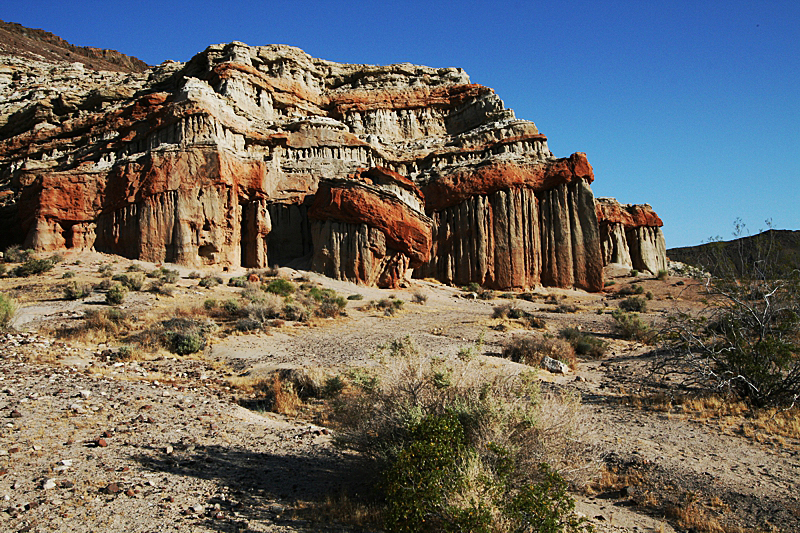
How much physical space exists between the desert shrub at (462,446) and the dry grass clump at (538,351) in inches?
281

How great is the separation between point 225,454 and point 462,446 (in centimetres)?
334

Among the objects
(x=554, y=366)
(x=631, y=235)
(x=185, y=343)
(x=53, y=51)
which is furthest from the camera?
(x=53, y=51)

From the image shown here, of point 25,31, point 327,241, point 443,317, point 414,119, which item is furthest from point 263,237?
point 25,31

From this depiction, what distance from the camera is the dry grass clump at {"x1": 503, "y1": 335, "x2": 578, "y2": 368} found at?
1270 centimetres

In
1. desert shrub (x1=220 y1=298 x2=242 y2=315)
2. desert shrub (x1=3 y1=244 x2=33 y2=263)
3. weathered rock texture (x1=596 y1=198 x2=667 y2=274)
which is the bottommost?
desert shrub (x1=220 y1=298 x2=242 y2=315)

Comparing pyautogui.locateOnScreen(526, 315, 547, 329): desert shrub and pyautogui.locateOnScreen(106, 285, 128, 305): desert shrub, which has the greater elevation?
pyautogui.locateOnScreen(106, 285, 128, 305): desert shrub

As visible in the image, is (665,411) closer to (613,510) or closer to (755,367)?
(755,367)

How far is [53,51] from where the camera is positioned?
77688 mm

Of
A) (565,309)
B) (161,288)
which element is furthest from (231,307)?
(565,309)

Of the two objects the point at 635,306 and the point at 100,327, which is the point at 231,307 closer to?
the point at 100,327

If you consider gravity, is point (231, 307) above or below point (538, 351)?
above

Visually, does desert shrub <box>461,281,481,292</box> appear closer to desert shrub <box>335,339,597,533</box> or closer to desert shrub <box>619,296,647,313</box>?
desert shrub <box>619,296,647,313</box>

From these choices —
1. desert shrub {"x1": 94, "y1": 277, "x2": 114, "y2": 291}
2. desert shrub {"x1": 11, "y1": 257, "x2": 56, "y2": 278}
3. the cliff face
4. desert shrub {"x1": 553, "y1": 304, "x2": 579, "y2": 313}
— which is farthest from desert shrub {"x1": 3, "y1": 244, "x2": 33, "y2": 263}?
desert shrub {"x1": 553, "y1": 304, "x2": 579, "y2": 313}

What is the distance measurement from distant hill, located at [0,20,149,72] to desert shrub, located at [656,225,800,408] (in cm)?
8403
